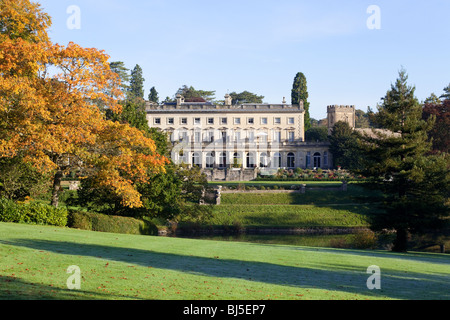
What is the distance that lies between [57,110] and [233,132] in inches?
2141

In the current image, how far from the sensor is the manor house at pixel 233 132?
72.9 m

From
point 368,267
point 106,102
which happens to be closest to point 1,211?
point 106,102

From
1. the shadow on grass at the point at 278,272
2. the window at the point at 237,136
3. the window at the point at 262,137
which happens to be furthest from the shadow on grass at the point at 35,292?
the window at the point at 262,137

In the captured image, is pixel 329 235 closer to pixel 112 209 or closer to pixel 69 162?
pixel 112 209

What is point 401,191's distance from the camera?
25.2 m

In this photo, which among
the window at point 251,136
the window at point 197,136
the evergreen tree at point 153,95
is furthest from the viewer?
the evergreen tree at point 153,95

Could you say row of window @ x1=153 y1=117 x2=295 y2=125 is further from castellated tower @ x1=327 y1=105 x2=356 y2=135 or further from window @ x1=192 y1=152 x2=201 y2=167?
castellated tower @ x1=327 y1=105 x2=356 y2=135

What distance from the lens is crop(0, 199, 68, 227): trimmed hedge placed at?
1925cm

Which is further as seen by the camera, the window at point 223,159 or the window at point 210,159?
the window at point 223,159

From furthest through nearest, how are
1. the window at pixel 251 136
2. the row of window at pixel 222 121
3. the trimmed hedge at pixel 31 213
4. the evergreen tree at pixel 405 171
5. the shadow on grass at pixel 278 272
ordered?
the row of window at pixel 222 121 < the window at pixel 251 136 < the evergreen tree at pixel 405 171 < the trimmed hedge at pixel 31 213 < the shadow on grass at pixel 278 272

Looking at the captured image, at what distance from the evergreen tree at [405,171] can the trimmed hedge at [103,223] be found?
12105 millimetres

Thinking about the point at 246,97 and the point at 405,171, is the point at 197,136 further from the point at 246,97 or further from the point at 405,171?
the point at 405,171

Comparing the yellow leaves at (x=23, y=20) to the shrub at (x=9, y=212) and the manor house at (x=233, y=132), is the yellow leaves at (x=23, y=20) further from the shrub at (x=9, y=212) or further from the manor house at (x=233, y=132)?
the manor house at (x=233, y=132)

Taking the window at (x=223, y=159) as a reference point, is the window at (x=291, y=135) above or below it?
above
